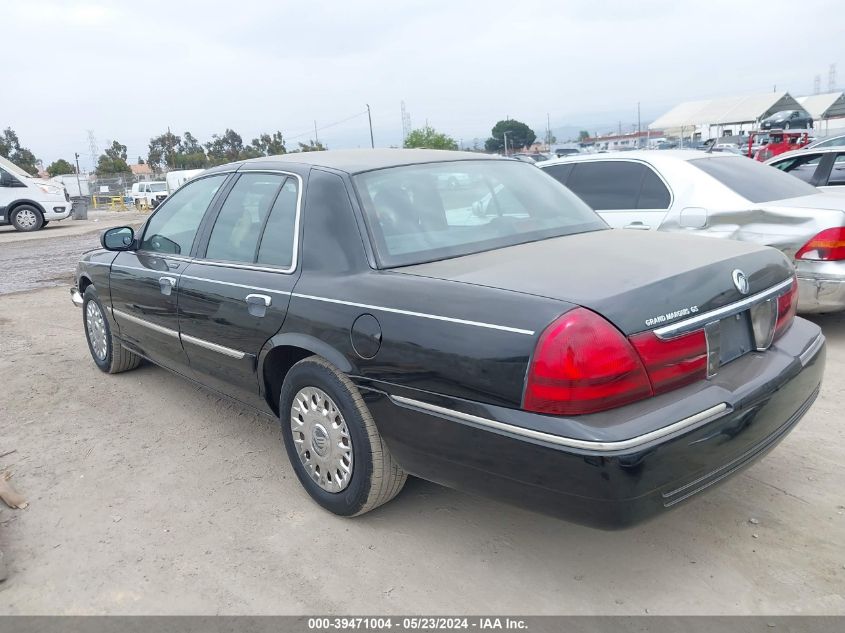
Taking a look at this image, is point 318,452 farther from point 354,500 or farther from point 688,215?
point 688,215

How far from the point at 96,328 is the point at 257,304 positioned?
278cm

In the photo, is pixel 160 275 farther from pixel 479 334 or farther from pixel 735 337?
pixel 735 337

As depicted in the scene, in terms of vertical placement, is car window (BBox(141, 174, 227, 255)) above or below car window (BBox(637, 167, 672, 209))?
above

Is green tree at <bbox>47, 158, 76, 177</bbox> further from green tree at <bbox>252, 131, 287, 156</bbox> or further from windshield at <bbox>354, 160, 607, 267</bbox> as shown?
windshield at <bbox>354, 160, 607, 267</bbox>

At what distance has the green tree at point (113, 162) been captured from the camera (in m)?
66.7

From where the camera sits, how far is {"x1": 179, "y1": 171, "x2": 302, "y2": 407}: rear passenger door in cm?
335

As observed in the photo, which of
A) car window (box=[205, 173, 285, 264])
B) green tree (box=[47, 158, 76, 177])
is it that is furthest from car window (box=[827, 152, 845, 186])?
green tree (box=[47, 158, 76, 177])

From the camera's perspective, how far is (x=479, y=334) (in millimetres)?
2426

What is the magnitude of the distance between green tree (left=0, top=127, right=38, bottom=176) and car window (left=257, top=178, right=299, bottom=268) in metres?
66.1

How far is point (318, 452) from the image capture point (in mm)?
3199

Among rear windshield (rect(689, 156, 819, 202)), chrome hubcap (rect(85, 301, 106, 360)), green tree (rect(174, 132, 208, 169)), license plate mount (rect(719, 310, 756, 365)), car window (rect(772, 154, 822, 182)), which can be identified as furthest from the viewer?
green tree (rect(174, 132, 208, 169))

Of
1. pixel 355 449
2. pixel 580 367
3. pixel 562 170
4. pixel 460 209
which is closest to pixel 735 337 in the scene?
pixel 580 367

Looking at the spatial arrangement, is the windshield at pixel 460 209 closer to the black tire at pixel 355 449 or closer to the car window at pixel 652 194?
the black tire at pixel 355 449

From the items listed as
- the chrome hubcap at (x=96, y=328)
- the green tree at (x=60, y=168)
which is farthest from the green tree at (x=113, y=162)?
the chrome hubcap at (x=96, y=328)
